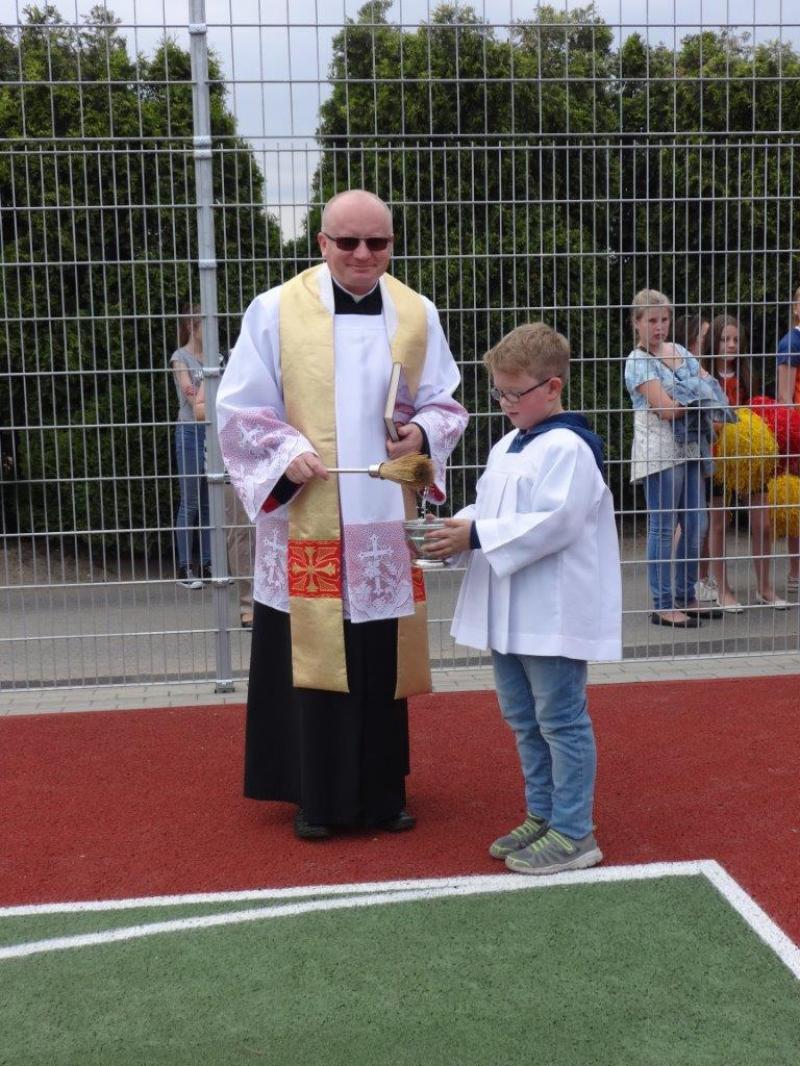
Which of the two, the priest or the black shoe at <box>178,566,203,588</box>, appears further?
the black shoe at <box>178,566,203,588</box>

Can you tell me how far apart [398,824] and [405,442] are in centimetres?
140

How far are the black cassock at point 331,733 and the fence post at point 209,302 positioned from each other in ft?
6.37

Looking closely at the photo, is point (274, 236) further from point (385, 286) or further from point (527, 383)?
point (527, 383)

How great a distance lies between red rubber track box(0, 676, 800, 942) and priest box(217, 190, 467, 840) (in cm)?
30

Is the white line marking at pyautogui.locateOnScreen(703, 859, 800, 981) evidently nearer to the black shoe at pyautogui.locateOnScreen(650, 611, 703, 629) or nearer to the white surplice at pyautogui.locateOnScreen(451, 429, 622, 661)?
the white surplice at pyautogui.locateOnScreen(451, 429, 622, 661)

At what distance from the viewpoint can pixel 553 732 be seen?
4453 millimetres

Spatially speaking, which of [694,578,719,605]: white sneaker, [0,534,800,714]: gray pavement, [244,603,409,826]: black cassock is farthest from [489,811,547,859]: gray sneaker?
[694,578,719,605]: white sneaker

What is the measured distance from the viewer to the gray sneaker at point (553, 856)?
14.7 ft

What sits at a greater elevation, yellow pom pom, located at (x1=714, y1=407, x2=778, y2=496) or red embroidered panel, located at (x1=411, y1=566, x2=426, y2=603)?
yellow pom pom, located at (x1=714, y1=407, x2=778, y2=496)

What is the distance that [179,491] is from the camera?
7.25 meters

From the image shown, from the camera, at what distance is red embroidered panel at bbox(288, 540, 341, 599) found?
4879mm

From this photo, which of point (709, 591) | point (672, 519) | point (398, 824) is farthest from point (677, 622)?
point (398, 824)

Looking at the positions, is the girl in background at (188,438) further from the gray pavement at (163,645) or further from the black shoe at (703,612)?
the black shoe at (703,612)

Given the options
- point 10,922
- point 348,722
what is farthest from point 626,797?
point 10,922
